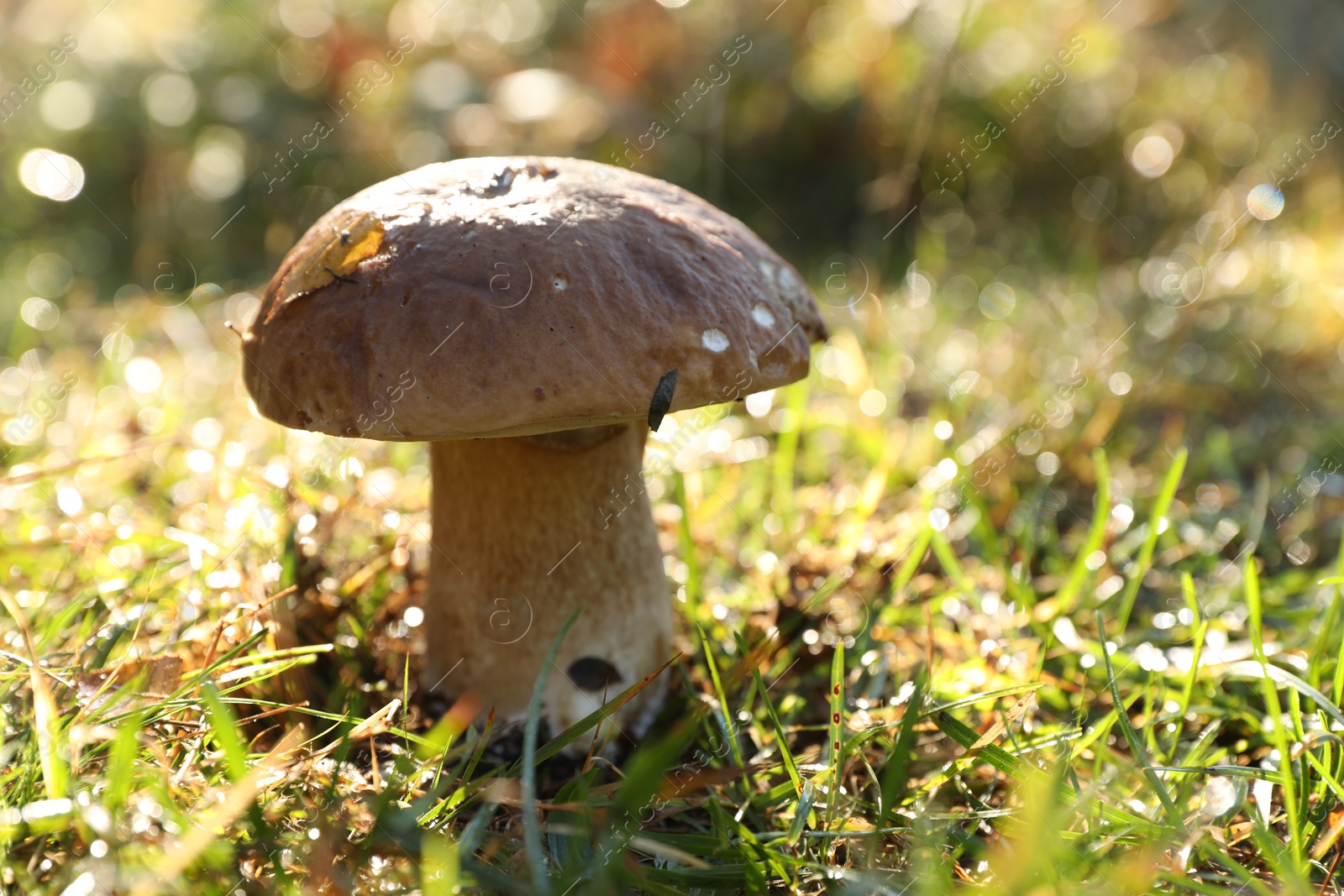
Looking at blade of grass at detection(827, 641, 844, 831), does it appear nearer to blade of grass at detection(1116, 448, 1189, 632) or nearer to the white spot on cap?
the white spot on cap

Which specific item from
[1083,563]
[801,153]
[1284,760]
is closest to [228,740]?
[1284,760]

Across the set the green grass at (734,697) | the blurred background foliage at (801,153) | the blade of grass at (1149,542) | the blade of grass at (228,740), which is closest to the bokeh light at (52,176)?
the blurred background foliage at (801,153)

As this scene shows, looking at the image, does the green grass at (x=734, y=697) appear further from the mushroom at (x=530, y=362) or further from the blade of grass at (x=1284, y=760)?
the mushroom at (x=530, y=362)

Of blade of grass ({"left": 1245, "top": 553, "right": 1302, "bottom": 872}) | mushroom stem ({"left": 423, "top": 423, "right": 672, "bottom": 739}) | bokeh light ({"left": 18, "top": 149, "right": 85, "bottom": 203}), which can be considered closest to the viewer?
blade of grass ({"left": 1245, "top": 553, "right": 1302, "bottom": 872})

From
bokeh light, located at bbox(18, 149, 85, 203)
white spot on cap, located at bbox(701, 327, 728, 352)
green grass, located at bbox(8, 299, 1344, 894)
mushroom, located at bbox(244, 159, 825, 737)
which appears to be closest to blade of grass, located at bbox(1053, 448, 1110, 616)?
green grass, located at bbox(8, 299, 1344, 894)

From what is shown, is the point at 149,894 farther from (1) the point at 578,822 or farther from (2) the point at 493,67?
(2) the point at 493,67

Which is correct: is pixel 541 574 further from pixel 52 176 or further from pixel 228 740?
pixel 52 176
